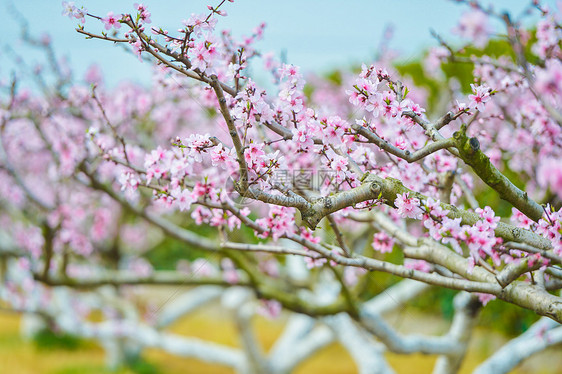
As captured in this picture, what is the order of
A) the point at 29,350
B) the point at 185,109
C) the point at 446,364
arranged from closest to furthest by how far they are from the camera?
the point at 446,364 → the point at 185,109 → the point at 29,350

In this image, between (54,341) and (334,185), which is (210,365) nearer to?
(54,341)

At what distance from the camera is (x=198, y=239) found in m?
4.18

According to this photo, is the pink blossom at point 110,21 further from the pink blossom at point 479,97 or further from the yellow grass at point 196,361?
the yellow grass at point 196,361

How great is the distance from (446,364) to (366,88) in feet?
9.67

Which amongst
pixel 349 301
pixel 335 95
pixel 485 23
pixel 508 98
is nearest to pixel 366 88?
pixel 485 23

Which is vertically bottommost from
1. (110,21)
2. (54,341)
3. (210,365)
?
(110,21)

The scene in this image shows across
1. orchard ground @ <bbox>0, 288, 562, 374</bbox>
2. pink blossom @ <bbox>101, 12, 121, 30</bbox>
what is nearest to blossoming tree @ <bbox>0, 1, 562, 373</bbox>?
pink blossom @ <bbox>101, 12, 121, 30</bbox>

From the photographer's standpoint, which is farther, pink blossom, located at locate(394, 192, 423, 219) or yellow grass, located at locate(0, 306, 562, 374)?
yellow grass, located at locate(0, 306, 562, 374)

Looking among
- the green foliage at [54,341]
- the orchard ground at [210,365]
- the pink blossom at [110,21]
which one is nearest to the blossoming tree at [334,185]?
the pink blossom at [110,21]

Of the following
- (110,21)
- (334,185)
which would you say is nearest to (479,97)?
(334,185)

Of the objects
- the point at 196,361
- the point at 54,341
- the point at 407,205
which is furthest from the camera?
the point at 54,341

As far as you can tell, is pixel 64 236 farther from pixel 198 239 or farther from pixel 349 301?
pixel 349 301

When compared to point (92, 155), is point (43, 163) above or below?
above

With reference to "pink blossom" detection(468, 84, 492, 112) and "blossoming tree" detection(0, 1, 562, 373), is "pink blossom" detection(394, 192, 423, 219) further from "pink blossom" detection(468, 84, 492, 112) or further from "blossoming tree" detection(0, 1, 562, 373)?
"pink blossom" detection(468, 84, 492, 112)
